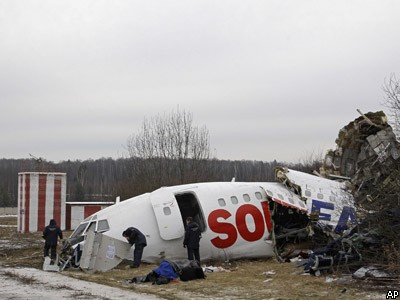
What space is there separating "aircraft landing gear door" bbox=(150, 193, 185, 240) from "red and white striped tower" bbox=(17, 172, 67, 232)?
19460mm

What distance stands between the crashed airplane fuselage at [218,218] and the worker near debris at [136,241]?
297mm

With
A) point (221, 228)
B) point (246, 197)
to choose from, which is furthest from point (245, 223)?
point (246, 197)

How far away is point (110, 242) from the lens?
1853cm

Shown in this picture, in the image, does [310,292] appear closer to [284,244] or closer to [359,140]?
[284,244]

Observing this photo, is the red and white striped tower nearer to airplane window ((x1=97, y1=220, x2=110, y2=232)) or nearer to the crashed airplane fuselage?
the crashed airplane fuselage

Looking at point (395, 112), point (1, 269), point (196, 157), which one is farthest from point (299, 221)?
point (196, 157)

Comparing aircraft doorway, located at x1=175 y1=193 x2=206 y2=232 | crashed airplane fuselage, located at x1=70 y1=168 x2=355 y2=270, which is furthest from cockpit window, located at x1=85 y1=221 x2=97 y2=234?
aircraft doorway, located at x1=175 y1=193 x2=206 y2=232

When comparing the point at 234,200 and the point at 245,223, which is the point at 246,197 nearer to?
→ the point at 234,200

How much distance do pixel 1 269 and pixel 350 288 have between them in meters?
10.9

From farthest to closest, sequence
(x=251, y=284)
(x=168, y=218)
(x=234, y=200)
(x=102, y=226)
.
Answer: (x=234, y=200)
(x=102, y=226)
(x=168, y=218)
(x=251, y=284)

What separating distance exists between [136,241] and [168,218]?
52.4 inches

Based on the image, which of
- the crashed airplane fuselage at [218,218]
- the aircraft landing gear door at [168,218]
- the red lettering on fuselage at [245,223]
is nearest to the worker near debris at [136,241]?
the crashed airplane fuselage at [218,218]

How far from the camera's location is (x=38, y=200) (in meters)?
37.2

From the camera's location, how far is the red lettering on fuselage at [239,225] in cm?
1958
